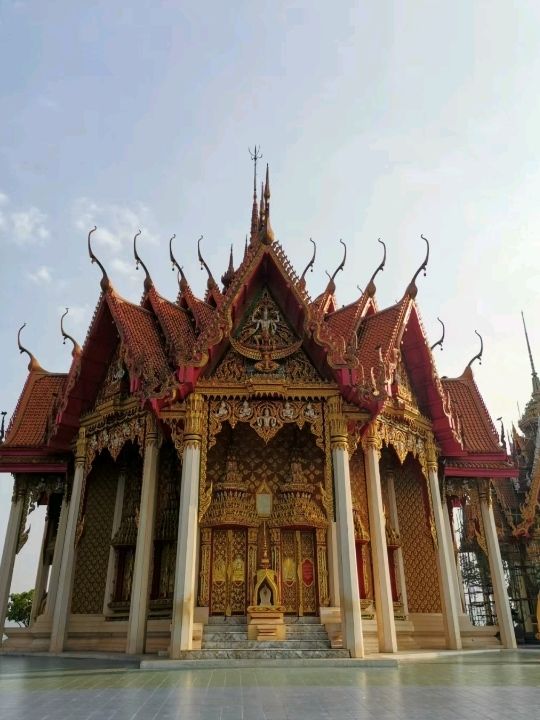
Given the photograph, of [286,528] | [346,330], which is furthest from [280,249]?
[286,528]

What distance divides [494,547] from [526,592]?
10.1m

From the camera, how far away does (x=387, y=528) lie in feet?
43.7

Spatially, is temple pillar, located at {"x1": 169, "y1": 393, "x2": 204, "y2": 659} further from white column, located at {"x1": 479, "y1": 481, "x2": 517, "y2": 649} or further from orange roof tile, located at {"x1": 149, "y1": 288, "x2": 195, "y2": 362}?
white column, located at {"x1": 479, "y1": 481, "x2": 517, "y2": 649}

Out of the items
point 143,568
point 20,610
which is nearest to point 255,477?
point 143,568

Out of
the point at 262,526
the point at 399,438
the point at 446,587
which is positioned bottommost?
the point at 446,587

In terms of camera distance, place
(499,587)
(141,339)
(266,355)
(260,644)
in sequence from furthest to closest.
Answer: (499,587) → (141,339) → (266,355) → (260,644)

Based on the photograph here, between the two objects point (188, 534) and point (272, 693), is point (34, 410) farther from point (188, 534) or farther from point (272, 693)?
point (272, 693)

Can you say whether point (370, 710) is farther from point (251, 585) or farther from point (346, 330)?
point (346, 330)

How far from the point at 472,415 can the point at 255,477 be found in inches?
260

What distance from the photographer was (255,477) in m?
12.7

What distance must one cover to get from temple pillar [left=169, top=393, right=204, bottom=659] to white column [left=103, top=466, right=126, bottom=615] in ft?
13.0

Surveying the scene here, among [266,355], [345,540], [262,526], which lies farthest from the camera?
[262,526]

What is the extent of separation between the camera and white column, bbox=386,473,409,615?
13024 mm

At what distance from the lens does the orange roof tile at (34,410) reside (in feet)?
49.6
